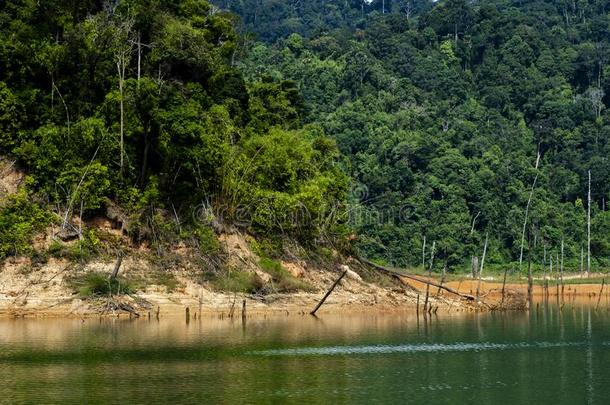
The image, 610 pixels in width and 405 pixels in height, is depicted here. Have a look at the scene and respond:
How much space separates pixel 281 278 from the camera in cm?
5641

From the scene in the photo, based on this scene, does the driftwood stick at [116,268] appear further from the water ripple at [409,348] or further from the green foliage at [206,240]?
the water ripple at [409,348]

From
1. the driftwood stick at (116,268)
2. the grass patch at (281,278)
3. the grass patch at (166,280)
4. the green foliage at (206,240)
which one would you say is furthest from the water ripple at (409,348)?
the green foliage at (206,240)

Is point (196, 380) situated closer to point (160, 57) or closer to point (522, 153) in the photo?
point (160, 57)

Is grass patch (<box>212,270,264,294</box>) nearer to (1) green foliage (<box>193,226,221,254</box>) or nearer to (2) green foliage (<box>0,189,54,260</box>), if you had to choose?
(1) green foliage (<box>193,226,221,254</box>)

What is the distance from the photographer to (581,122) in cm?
12925

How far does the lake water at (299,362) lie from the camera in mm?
29047

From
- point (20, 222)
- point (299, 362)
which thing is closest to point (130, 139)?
point (20, 222)

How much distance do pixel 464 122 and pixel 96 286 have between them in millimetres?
80709

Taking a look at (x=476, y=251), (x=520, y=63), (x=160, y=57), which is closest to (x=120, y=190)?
(x=160, y=57)

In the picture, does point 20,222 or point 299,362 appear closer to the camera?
point 299,362

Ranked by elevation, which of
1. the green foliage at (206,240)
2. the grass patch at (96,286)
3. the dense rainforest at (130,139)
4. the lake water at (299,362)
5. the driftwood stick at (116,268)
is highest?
the dense rainforest at (130,139)

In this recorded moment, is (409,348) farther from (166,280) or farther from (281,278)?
(281,278)

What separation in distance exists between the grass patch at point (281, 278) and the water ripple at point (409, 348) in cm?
1602

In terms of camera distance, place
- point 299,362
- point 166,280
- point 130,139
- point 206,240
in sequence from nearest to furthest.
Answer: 1. point 299,362
2. point 166,280
3. point 130,139
4. point 206,240
